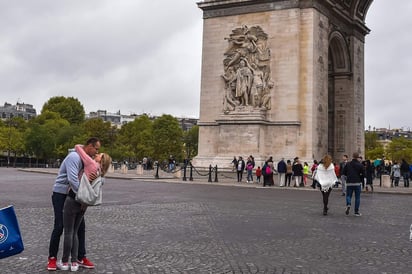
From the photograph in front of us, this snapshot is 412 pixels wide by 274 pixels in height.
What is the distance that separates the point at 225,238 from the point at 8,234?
458 centimetres

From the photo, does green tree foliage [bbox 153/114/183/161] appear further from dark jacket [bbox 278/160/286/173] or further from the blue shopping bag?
the blue shopping bag

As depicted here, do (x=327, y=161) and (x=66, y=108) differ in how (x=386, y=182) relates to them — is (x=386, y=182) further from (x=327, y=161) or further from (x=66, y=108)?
(x=66, y=108)

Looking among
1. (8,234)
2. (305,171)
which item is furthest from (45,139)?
(8,234)

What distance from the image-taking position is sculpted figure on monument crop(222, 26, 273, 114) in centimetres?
2817

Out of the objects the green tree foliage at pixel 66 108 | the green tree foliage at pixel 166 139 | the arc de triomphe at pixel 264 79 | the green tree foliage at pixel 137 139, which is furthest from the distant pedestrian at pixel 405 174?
the green tree foliage at pixel 66 108

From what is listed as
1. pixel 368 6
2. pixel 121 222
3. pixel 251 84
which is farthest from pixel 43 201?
pixel 368 6

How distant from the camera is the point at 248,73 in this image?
2825 centimetres

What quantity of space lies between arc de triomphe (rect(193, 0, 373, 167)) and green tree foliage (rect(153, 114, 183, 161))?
40632 mm

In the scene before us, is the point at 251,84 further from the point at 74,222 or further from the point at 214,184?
the point at 74,222

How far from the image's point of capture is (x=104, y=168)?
6492 millimetres

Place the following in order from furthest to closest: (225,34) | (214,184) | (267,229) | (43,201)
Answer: (225,34) < (214,184) < (43,201) < (267,229)

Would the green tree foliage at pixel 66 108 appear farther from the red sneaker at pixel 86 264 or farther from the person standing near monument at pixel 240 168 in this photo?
the red sneaker at pixel 86 264

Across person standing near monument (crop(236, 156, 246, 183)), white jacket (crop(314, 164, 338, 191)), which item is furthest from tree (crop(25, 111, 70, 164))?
white jacket (crop(314, 164, 338, 191))

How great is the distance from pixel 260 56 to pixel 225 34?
2807 millimetres
